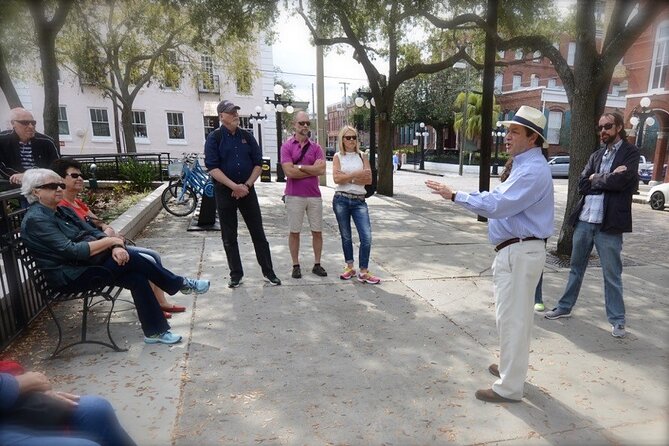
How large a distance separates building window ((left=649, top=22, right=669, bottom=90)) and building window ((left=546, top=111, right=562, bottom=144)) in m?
15.1

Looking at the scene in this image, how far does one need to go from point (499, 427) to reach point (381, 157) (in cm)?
1137

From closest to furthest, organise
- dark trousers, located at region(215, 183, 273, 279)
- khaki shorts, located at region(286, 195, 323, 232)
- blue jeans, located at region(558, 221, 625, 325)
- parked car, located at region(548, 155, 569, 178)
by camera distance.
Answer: blue jeans, located at region(558, 221, 625, 325) < dark trousers, located at region(215, 183, 273, 279) < khaki shorts, located at region(286, 195, 323, 232) < parked car, located at region(548, 155, 569, 178)

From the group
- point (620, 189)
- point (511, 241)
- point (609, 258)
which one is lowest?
point (609, 258)

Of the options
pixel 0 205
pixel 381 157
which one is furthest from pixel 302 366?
pixel 381 157

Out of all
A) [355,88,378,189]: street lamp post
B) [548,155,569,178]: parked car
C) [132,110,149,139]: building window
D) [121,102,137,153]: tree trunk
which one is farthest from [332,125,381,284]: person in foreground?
[548,155,569,178]: parked car

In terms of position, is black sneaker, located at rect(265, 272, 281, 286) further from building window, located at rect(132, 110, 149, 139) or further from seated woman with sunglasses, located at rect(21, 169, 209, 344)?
building window, located at rect(132, 110, 149, 139)

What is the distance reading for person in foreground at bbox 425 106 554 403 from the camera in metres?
2.47

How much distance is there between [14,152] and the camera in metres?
4.64

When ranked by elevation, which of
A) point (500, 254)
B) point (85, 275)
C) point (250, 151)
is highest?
point (250, 151)

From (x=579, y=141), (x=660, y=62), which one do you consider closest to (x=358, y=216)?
(x=579, y=141)

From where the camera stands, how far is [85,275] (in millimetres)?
3109

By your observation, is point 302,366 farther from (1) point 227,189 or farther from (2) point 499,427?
(1) point 227,189

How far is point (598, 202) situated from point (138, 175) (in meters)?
11.6

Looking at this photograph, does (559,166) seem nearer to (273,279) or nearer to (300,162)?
(300,162)
